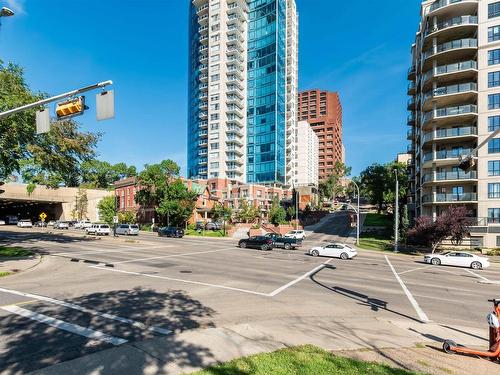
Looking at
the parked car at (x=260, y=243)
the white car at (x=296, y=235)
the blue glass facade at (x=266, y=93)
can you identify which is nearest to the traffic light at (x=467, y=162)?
the parked car at (x=260, y=243)

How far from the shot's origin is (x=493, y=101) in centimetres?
4247

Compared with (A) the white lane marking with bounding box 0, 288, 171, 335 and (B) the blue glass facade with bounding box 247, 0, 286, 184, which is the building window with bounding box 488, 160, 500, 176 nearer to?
(A) the white lane marking with bounding box 0, 288, 171, 335

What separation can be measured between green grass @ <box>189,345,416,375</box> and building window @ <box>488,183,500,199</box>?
1751 inches

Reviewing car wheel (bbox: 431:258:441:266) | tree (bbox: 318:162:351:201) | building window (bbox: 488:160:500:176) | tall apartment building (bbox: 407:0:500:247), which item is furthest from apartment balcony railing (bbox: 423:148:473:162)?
tree (bbox: 318:162:351:201)

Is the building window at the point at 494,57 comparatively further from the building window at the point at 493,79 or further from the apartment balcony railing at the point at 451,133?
the apartment balcony railing at the point at 451,133

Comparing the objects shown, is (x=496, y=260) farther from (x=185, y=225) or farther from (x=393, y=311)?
(x=185, y=225)

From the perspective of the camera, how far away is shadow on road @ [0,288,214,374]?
678 centimetres

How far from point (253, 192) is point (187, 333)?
7681 centimetres

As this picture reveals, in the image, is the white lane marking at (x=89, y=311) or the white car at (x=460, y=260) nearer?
the white lane marking at (x=89, y=311)

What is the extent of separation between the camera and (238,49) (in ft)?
343

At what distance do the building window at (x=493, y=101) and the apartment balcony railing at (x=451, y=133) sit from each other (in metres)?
3.24

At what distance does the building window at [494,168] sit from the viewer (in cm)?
4131

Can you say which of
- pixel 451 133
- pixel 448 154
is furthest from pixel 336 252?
pixel 451 133

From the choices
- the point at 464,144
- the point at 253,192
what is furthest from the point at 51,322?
the point at 253,192
